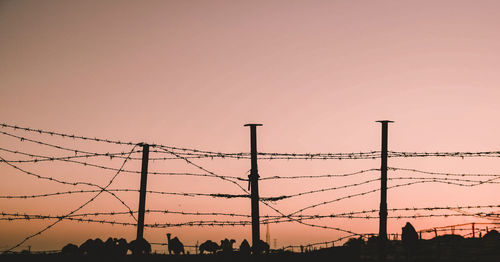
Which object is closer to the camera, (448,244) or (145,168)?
(145,168)

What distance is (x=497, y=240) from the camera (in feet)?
65.2

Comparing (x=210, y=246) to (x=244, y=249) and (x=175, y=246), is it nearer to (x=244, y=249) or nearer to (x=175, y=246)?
(x=175, y=246)

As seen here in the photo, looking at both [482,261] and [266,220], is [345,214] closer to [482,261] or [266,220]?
[266,220]

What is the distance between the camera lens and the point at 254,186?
1188 centimetres

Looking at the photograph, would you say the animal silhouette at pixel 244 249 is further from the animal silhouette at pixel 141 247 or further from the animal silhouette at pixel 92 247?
the animal silhouette at pixel 92 247

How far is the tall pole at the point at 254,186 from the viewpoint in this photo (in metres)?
11.5

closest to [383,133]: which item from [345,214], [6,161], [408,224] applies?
[345,214]

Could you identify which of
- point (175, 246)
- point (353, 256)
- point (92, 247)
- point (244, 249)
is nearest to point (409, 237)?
point (353, 256)

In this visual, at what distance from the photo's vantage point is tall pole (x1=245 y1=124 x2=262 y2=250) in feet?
37.7

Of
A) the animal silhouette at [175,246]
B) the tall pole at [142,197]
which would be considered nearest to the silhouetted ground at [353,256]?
the tall pole at [142,197]

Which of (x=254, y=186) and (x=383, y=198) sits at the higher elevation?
(x=254, y=186)

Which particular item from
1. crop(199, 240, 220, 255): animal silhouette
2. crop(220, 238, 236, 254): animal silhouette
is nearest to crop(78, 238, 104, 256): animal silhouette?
crop(220, 238, 236, 254): animal silhouette

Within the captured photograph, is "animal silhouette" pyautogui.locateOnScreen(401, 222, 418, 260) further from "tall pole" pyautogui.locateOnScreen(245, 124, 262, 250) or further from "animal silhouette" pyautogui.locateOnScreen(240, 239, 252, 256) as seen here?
"tall pole" pyautogui.locateOnScreen(245, 124, 262, 250)

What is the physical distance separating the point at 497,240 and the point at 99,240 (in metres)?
15.4
